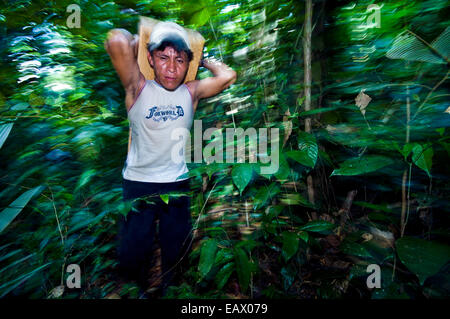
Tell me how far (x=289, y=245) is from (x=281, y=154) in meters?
0.40

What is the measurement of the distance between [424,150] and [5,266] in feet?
7.09

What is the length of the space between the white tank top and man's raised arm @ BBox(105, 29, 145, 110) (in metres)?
0.05

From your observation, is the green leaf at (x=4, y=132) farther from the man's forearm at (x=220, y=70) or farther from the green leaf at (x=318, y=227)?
the green leaf at (x=318, y=227)

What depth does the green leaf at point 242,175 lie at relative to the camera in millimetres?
813

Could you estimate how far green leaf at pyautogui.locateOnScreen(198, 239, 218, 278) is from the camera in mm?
847

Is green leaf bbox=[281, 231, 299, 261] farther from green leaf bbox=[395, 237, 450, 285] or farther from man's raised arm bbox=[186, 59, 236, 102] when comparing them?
man's raised arm bbox=[186, 59, 236, 102]

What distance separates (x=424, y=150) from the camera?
852 mm

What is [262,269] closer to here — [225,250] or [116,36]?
[225,250]

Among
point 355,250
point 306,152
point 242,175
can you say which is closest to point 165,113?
point 242,175

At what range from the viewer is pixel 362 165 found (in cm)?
88

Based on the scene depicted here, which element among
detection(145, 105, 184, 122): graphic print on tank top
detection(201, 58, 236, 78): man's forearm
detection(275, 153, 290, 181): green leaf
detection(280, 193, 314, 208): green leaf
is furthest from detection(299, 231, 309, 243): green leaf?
detection(201, 58, 236, 78): man's forearm

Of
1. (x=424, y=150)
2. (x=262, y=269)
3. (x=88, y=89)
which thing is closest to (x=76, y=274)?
(x=262, y=269)

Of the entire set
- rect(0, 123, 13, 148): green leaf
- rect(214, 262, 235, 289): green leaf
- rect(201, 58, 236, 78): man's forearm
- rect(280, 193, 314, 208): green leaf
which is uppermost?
rect(201, 58, 236, 78): man's forearm

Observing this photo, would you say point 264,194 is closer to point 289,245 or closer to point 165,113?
point 289,245
